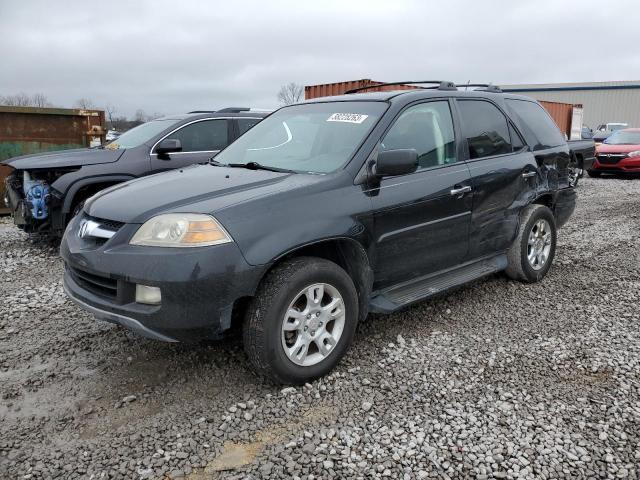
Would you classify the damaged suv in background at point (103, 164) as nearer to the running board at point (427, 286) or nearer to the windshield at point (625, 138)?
the running board at point (427, 286)

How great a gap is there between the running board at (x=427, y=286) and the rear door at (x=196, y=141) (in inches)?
146

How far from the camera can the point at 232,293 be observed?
2.92 meters

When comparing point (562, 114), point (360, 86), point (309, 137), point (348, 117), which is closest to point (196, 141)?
point (309, 137)

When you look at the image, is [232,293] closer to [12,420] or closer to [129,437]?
[129,437]

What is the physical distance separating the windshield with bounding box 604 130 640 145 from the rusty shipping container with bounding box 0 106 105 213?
549 inches

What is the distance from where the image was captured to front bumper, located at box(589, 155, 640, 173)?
1448cm

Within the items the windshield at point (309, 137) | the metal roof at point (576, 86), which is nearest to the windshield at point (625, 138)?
the windshield at point (309, 137)

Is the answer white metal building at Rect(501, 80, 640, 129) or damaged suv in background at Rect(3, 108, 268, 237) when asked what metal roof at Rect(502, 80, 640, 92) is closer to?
white metal building at Rect(501, 80, 640, 129)

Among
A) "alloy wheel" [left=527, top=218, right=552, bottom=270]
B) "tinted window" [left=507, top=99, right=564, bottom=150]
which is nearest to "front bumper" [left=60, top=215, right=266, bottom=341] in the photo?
"alloy wheel" [left=527, top=218, right=552, bottom=270]

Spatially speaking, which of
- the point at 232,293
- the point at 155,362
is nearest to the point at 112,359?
the point at 155,362

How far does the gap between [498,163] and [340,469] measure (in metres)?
3.02

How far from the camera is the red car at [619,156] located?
1451cm

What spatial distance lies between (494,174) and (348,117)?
54.5 inches

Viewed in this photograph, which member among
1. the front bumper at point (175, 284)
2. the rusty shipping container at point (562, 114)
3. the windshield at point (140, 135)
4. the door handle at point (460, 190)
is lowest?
the front bumper at point (175, 284)
